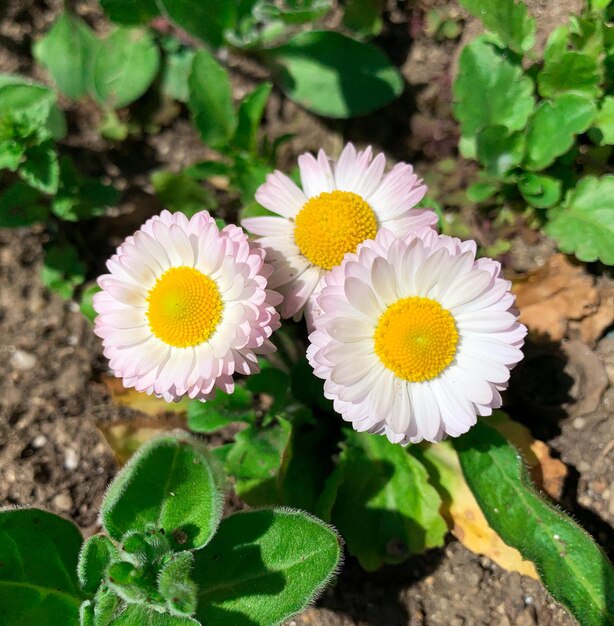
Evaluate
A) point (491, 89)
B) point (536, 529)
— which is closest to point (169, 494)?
point (536, 529)

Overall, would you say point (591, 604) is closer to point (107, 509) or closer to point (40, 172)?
point (107, 509)

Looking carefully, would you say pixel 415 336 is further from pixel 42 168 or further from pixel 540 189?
pixel 42 168

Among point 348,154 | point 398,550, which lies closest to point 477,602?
point 398,550

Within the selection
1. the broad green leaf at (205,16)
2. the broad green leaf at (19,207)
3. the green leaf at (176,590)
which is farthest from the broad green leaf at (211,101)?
the green leaf at (176,590)

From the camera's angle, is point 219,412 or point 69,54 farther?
point 69,54

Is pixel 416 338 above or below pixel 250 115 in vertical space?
above

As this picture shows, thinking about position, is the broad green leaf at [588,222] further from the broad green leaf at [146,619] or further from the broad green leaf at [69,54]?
the broad green leaf at [69,54]
